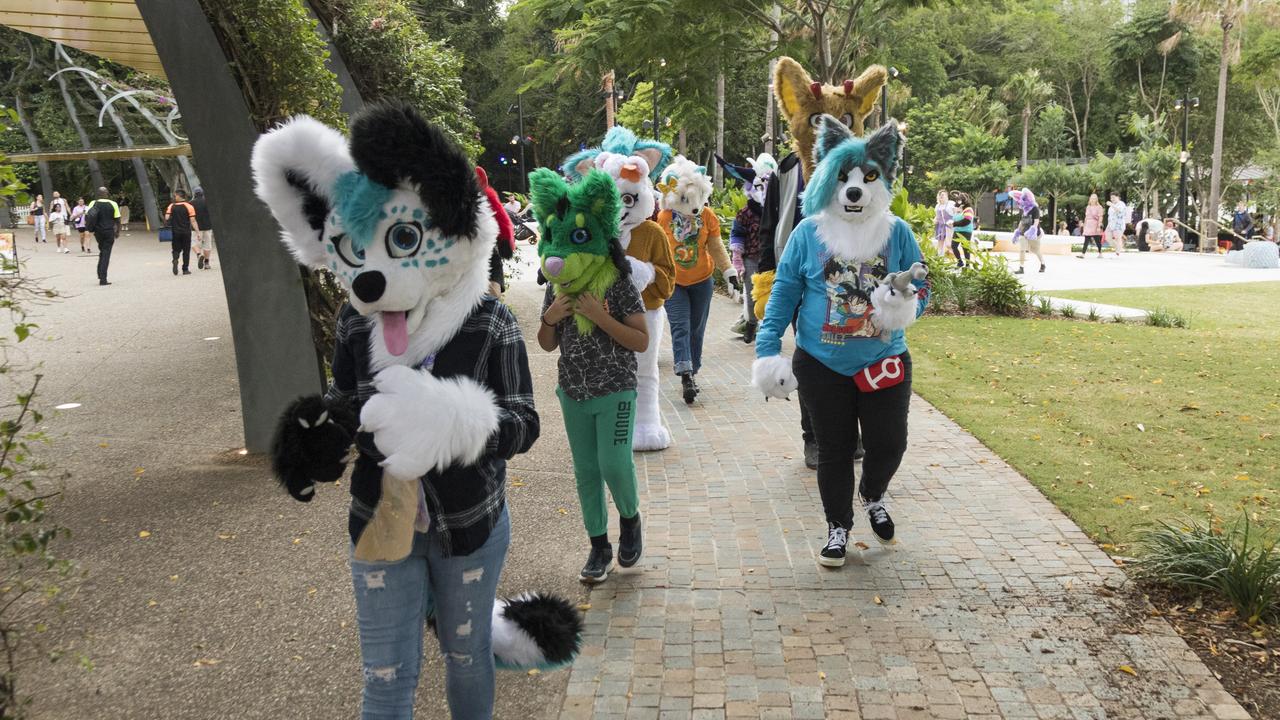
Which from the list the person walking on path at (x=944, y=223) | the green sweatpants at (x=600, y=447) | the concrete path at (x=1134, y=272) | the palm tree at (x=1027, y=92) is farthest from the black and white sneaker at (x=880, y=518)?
the palm tree at (x=1027, y=92)

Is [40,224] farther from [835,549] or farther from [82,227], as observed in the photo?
[835,549]

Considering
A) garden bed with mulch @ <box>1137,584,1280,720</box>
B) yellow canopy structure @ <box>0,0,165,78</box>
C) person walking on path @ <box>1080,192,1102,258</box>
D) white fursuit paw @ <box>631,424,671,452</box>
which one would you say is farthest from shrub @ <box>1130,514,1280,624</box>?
person walking on path @ <box>1080,192,1102,258</box>

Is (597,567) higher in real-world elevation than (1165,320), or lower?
lower

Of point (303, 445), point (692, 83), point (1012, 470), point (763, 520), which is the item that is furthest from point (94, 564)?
A: point (692, 83)

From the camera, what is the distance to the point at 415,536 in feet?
9.07

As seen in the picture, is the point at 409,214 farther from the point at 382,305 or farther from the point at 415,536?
the point at 415,536

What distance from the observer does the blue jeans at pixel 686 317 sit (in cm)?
880

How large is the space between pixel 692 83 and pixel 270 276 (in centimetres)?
775

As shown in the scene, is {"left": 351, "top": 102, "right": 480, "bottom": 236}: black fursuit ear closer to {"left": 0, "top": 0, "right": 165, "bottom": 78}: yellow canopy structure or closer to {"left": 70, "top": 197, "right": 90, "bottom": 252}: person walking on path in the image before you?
{"left": 0, "top": 0, "right": 165, "bottom": 78}: yellow canopy structure

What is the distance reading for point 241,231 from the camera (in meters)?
6.79

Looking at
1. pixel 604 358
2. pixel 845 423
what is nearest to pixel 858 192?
pixel 845 423

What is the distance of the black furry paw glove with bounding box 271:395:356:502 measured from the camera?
2.66m

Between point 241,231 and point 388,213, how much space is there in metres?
4.64

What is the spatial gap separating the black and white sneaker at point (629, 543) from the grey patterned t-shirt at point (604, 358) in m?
0.74
